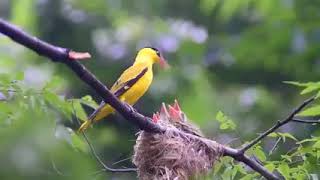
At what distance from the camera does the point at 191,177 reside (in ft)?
7.27

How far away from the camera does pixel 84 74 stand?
3.50ft

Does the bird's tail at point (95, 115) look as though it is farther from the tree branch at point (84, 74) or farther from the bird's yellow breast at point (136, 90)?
the tree branch at point (84, 74)

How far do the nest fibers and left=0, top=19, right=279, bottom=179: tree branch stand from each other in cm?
3

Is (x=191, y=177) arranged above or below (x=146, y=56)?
below

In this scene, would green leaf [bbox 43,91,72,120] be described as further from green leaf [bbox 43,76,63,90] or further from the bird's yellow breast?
the bird's yellow breast

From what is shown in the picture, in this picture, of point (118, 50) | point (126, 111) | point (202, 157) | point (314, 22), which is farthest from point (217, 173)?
point (118, 50)

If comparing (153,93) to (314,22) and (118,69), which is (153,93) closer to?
(118,69)

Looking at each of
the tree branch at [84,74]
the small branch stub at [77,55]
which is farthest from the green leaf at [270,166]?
the small branch stub at [77,55]

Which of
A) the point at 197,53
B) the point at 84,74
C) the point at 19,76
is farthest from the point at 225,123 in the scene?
the point at 197,53

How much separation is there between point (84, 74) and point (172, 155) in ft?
3.87

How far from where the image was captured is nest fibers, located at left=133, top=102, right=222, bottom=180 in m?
2.21

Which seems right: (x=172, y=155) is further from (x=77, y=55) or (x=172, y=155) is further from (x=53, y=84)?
(x=77, y=55)

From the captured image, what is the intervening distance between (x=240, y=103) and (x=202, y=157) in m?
2.91

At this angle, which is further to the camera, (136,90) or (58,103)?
(136,90)
